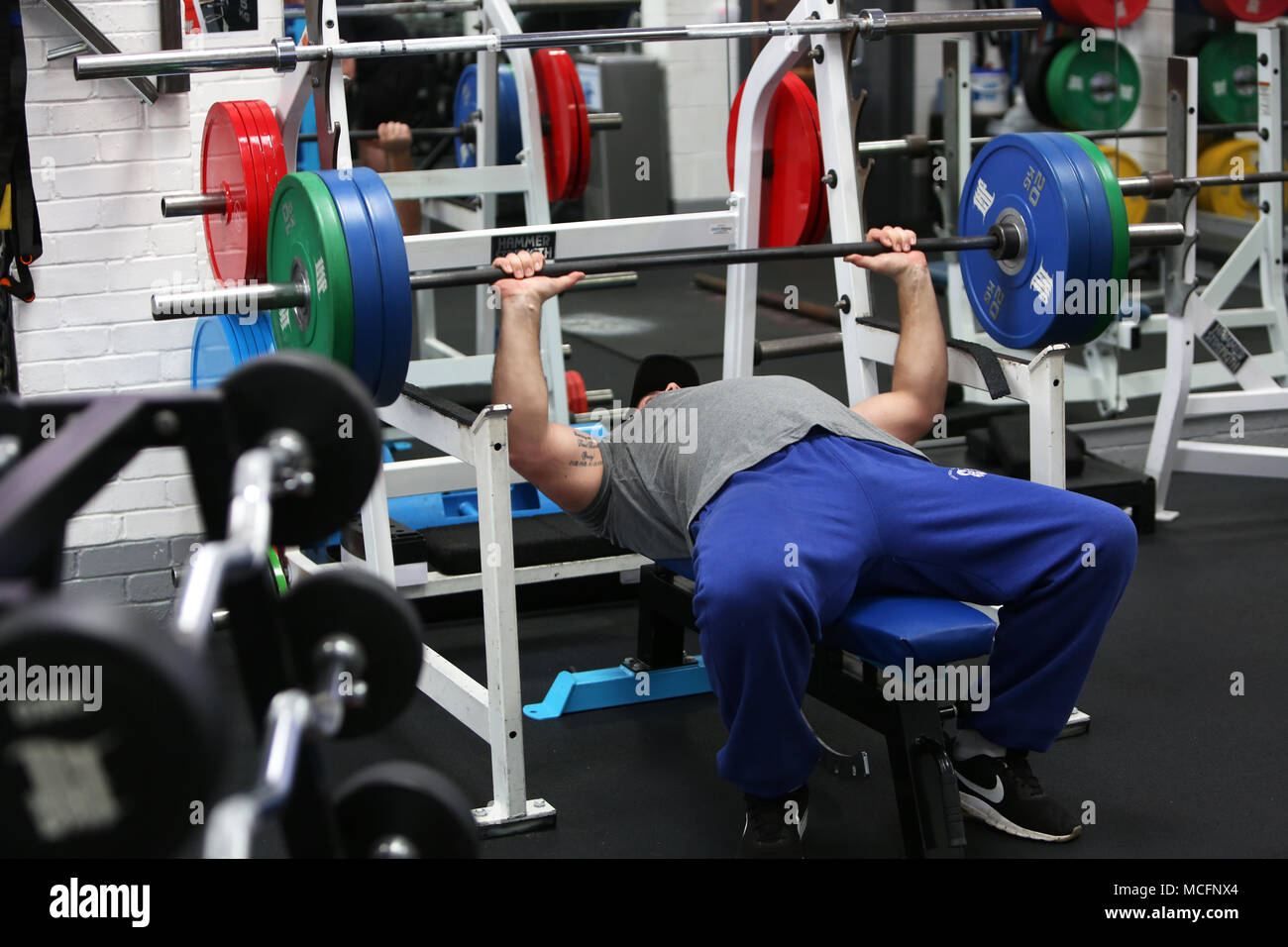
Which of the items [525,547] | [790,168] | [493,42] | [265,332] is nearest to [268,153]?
[265,332]

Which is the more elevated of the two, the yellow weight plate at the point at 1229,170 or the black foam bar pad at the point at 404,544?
the yellow weight plate at the point at 1229,170

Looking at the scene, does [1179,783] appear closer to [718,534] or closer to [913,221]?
[718,534]

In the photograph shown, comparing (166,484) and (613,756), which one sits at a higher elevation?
(166,484)

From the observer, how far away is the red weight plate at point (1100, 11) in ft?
14.9

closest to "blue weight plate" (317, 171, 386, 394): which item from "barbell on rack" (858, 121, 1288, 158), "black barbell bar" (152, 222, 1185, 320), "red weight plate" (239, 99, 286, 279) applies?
"black barbell bar" (152, 222, 1185, 320)

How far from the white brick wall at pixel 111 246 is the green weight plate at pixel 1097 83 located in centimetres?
273

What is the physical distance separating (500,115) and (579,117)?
53cm

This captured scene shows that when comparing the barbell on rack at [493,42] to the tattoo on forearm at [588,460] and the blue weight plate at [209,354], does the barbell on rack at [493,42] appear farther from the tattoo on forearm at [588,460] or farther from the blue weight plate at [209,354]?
the tattoo on forearm at [588,460]

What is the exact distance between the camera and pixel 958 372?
110 inches

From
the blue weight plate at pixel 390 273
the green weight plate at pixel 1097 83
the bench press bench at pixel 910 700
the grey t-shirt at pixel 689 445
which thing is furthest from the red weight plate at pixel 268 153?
the green weight plate at pixel 1097 83

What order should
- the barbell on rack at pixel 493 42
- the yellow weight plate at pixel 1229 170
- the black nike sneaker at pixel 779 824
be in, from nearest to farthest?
the black nike sneaker at pixel 779 824 → the barbell on rack at pixel 493 42 → the yellow weight plate at pixel 1229 170

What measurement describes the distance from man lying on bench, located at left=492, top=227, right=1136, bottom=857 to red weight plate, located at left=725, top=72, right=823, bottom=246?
0.82 m
